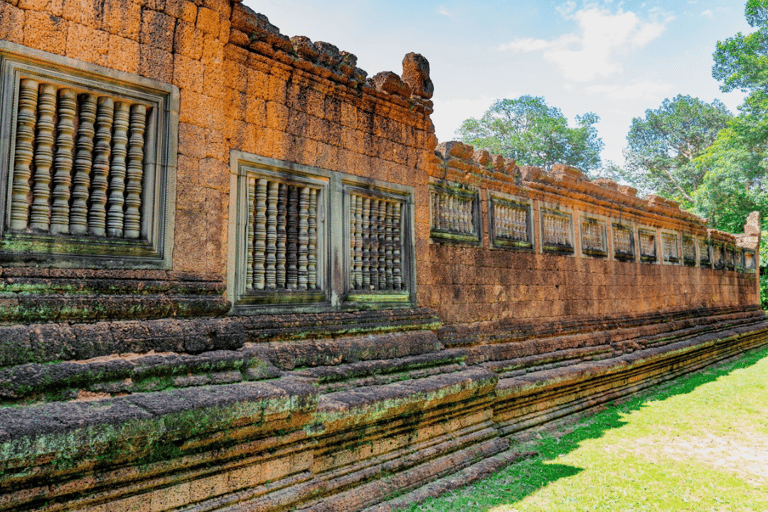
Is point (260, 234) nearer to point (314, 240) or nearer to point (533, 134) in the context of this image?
point (314, 240)

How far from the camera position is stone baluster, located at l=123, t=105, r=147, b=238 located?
10.0 ft

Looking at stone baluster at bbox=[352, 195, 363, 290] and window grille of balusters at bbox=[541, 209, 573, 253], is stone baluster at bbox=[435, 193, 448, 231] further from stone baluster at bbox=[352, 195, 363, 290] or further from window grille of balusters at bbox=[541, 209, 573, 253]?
window grille of balusters at bbox=[541, 209, 573, 253]

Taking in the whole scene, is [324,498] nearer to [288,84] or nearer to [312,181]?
[312,181]

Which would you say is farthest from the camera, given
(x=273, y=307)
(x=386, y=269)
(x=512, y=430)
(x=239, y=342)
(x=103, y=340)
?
(x=512, y=430)

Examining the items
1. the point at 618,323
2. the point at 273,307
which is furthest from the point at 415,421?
the point at 618,323

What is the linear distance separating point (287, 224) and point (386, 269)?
3.85 ft

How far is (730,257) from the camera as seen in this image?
1415 centimetres

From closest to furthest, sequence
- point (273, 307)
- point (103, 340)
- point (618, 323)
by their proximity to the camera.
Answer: point (103, 340), point (273, 307), point (618, 323)

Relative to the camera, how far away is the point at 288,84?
4133 millimetres

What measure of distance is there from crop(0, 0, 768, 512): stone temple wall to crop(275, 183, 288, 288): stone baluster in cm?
3

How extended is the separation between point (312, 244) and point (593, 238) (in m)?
5.79

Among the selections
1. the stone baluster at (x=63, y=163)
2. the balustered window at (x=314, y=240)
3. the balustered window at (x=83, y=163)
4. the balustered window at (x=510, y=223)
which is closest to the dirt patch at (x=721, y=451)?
the balustered window at (x=510, y=223)

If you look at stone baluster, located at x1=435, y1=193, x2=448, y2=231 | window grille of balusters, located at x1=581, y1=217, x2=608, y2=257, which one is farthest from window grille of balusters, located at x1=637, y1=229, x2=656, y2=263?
stone baluster, located at x1=435, y1=193, x2=448, y2=231

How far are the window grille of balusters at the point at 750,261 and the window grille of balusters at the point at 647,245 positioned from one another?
706 centimetres
